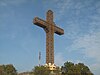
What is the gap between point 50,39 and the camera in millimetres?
→ 59000

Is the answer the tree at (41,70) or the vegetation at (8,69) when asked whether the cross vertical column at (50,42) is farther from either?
the vegetation at (8,69)

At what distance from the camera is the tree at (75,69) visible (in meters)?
56.4

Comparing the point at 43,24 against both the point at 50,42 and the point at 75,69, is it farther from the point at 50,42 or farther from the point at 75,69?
the point at 75,69

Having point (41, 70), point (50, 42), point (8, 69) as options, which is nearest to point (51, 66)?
point (41, 70)

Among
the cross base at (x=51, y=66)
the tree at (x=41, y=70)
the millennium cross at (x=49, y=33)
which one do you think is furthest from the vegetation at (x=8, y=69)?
the millennium cross at (x=49, y=33)

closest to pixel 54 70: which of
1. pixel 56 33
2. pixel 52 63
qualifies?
pixel 52 63

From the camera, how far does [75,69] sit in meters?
56.9

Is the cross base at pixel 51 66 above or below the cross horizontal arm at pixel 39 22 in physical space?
below

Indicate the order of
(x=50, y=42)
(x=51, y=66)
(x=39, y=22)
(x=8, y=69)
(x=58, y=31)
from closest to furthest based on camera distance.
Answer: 1. (x=39, y=22)
2. (x=8, y=69)
3. (x=51, y=66)
4. (x=50, y=42)
5. (x=58, y=31)

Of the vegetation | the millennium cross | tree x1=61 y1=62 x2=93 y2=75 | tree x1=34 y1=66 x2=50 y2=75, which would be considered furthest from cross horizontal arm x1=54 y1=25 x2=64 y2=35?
the vegetation

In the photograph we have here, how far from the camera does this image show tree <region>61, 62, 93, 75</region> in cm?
5644

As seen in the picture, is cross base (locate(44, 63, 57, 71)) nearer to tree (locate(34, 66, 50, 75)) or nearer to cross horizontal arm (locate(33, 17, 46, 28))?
tree (locate(34, 66, 50, 75))

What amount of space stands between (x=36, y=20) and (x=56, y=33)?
881 cm

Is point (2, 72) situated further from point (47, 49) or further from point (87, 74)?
point (87, 74)
